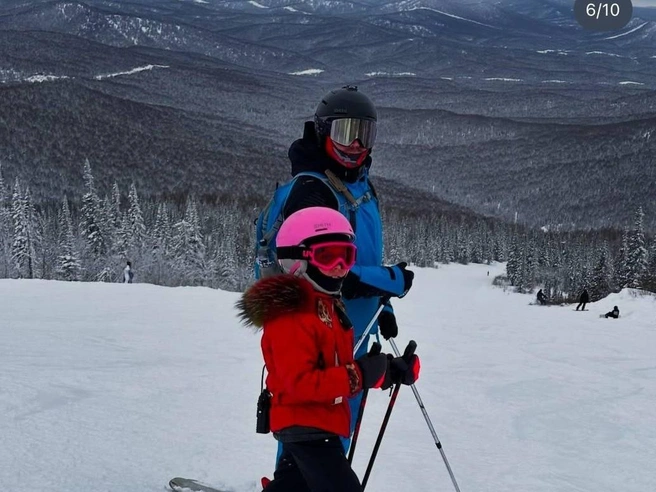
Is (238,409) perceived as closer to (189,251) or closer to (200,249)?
(189,251)

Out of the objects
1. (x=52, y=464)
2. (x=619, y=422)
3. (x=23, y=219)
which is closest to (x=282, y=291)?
(x=52, y=464)

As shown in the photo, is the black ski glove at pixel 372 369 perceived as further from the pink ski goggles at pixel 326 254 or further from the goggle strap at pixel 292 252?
the goggle strap at pixel 292 252

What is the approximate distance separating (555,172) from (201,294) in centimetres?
18282

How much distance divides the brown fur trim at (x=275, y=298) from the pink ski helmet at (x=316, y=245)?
66 mm

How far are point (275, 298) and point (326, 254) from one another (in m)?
0.27

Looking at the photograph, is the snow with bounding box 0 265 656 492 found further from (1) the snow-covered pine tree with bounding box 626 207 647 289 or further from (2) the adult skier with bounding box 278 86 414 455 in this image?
(1) the snow-covered pine tree with bounding box 626 207 647 289

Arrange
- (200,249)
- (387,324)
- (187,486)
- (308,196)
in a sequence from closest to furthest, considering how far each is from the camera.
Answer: (308,196)
(387,324)
(187,486)
(200,249)

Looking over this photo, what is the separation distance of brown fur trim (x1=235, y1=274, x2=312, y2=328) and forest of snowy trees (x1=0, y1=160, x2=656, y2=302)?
79.0 ft

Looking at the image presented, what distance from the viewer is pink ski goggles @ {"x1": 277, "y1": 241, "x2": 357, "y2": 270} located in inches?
90.4

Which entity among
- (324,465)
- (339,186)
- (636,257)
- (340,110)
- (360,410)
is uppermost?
(340,110)

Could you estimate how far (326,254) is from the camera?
2.31 metres

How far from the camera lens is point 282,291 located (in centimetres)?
224

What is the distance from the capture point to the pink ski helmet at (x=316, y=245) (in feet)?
7.50

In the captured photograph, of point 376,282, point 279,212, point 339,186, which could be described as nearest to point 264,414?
point 376,282
